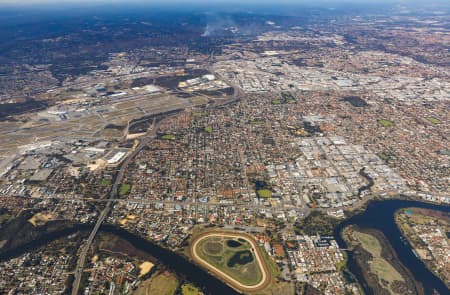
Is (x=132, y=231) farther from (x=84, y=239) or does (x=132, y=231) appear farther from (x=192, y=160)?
(x=192, y=160)

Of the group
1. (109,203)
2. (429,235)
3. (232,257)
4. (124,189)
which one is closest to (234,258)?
(232,257)

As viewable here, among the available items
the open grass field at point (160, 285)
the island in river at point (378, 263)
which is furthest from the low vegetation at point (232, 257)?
the island in river at point (378, 263)

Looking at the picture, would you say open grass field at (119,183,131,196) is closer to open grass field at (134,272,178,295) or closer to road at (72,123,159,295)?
road at (72,123,159,295)

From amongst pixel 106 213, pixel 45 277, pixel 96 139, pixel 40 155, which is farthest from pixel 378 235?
pixel 40 155

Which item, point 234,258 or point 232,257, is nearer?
point 234,258

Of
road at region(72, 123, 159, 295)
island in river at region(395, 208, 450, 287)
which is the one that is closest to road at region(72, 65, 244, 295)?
road at region(72, 123, 159, 295)

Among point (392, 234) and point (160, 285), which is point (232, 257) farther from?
point (392, 234)
